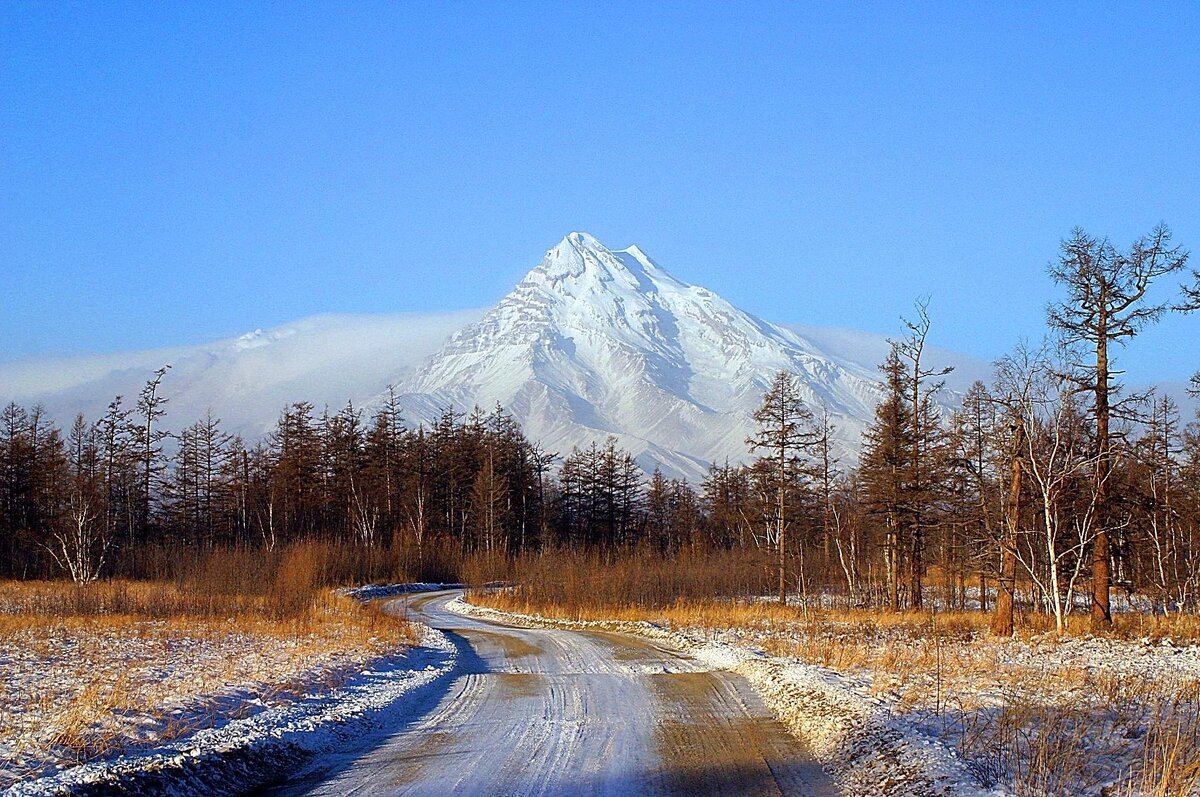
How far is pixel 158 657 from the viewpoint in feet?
56.4

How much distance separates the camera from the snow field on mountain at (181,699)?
26.9 feet

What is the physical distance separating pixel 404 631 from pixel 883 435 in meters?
22.0

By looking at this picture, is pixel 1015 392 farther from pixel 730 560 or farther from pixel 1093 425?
pixel 730 560

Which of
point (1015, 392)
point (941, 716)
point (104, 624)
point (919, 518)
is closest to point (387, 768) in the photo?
point (941, 716)

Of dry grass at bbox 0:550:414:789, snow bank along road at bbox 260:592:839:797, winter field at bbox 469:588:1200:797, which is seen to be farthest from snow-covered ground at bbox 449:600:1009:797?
dry grass at bbox 0:550:414:789

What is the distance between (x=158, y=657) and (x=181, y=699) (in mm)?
6702

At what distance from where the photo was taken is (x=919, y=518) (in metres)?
36.7

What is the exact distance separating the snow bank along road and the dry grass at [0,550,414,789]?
6.25 ft

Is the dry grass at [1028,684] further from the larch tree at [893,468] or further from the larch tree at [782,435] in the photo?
the larch tree at [782,435]

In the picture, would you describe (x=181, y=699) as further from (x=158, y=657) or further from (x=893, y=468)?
(x=893, y=468)

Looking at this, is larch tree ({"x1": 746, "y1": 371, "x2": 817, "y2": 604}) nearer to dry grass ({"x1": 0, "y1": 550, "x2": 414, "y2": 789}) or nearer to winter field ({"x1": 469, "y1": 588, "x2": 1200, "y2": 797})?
winter field ({"x1": 469, "y1": 588, "x2": 1200, "y2": 797})

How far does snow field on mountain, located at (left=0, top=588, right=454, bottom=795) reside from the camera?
8.21 m

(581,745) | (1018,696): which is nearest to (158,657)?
(581,745)

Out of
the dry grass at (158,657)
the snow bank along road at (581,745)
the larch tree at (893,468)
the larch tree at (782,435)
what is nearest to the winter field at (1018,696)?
the snow bank along road at (581,745)
